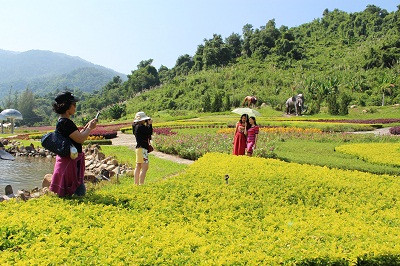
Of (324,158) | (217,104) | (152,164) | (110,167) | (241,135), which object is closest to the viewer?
(241,135)

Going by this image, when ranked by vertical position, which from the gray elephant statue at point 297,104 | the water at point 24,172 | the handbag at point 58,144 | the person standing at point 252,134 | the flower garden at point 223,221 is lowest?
the water at point 24,172

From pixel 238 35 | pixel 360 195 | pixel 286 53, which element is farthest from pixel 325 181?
pixel 238 35

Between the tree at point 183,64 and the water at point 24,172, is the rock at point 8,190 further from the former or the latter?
the tree at point 183,64

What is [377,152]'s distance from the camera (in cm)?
1377

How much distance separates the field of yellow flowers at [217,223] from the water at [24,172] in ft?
22.0

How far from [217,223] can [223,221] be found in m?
0.09

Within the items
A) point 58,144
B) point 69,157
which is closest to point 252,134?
point 69,157

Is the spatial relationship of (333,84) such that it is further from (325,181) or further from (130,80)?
(130,80)

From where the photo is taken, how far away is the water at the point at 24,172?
1230 cm

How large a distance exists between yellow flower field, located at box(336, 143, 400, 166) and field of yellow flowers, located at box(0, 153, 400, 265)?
481 cm

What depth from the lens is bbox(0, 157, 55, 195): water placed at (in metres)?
12.3

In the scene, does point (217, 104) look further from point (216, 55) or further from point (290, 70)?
point (216, 55)

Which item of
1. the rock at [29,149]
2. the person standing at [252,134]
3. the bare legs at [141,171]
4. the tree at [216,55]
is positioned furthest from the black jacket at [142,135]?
the tree at [216,55]

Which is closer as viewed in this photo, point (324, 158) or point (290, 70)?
point (324, 158)
